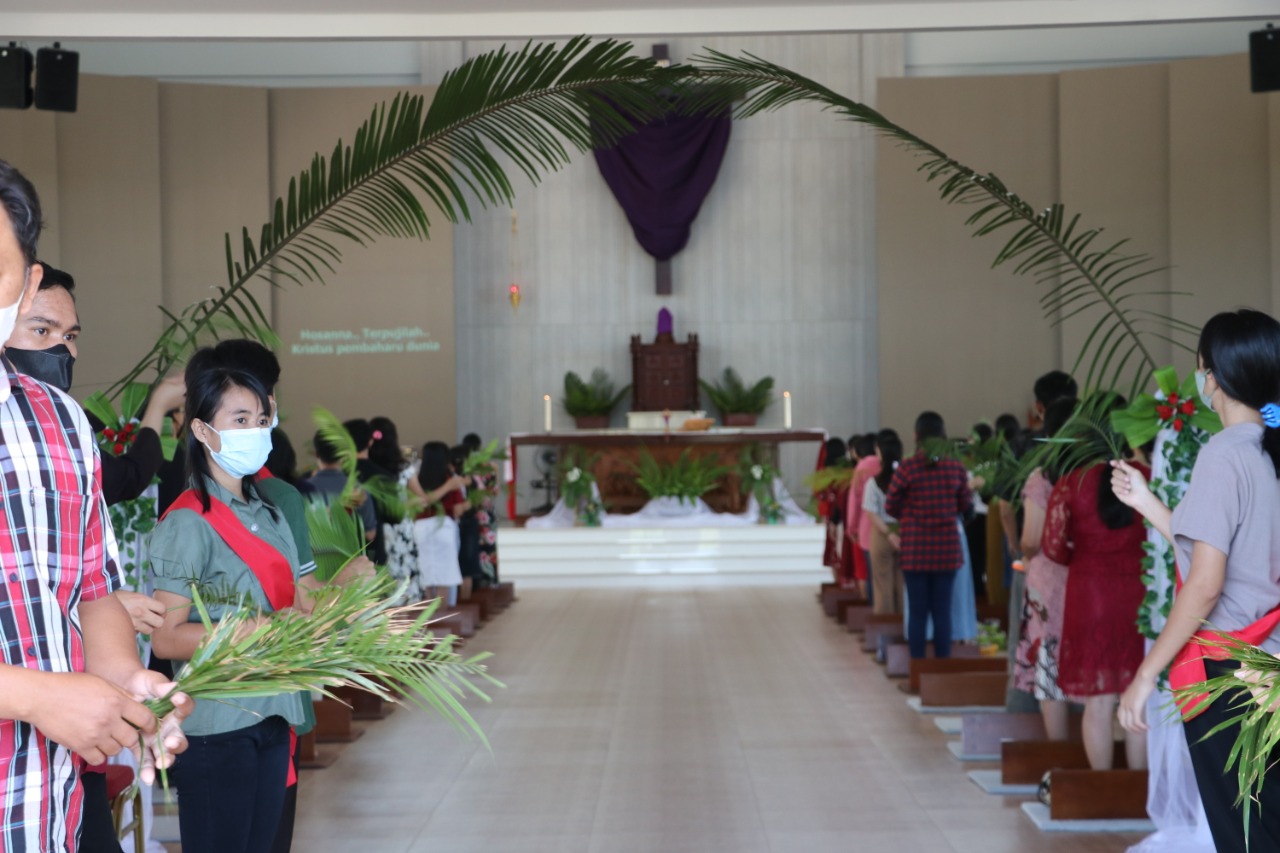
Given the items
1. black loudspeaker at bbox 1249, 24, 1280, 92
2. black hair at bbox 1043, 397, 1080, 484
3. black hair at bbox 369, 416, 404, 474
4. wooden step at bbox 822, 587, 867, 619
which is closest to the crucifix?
black loudspeaker at bbox 1249, 24, 1280, 92

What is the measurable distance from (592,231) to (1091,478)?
481 inches

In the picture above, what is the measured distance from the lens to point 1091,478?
4.29 m

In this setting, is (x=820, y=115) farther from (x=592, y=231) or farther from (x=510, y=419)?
(x=510, y=419)

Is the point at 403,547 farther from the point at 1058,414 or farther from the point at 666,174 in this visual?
the point at 666,174

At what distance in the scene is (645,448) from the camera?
13320 mm

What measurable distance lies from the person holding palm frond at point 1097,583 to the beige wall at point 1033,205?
10.4 meters

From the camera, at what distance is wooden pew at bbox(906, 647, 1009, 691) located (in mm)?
6359

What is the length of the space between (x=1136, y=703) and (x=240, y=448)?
177 cm

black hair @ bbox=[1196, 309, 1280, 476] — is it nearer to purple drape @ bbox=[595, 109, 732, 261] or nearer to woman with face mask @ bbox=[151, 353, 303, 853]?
woman with face mask @ bbox=[151, 353, 303, 853]

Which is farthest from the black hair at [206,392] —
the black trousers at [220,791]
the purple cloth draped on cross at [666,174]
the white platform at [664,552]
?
the purple cloth draped on cross at [666,174]

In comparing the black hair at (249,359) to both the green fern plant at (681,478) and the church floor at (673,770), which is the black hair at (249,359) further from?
the green fern plant at (681,478)

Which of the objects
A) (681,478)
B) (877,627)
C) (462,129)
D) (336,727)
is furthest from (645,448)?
(462,129)

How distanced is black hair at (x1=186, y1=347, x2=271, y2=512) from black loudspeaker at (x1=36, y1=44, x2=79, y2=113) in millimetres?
8341

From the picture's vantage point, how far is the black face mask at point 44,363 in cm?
233
